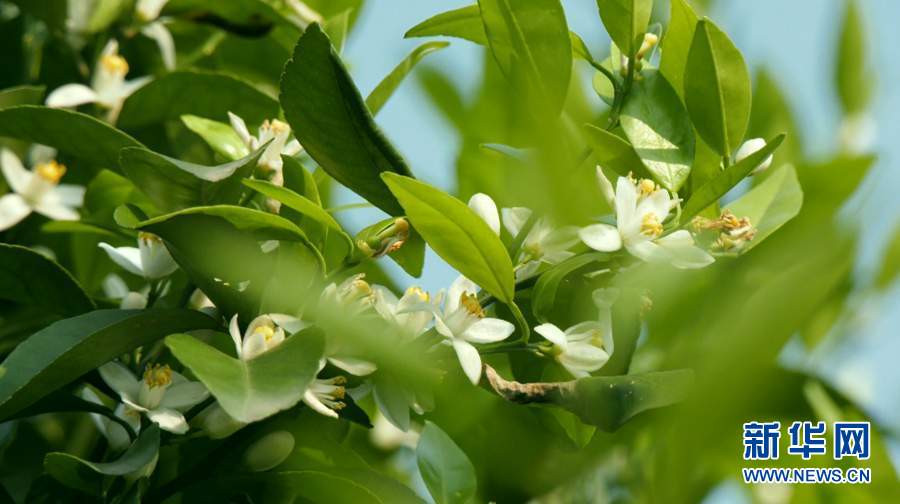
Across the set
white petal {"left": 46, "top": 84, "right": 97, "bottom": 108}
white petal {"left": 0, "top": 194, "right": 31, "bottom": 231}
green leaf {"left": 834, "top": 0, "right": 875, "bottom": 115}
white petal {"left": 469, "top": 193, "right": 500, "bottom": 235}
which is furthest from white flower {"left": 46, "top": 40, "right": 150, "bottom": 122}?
green leaf {"left": 834, "top": 0, "right": 875, "bottom": 115}

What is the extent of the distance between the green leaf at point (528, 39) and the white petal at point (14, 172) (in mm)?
534

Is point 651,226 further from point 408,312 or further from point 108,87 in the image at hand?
point 108,87

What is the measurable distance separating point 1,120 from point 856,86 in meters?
0.59

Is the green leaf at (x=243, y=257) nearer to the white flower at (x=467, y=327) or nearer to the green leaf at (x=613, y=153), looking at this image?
the white flower at (x=467, y=327)

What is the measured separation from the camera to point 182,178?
68 centimetres

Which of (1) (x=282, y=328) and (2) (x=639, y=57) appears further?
(2) (x=639, y=57)

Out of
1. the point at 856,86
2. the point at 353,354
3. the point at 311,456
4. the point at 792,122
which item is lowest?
the point at 311,456

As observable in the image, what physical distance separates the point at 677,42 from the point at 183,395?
16.2 inches

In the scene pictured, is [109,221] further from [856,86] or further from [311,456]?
[856,86]

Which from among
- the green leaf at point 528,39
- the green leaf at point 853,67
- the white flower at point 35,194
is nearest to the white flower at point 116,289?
the white flower at point 35,194

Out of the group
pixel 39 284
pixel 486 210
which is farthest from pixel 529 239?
pixel 39 284

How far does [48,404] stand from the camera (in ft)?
2.44

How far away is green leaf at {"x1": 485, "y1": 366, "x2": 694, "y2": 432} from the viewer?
1.84ft

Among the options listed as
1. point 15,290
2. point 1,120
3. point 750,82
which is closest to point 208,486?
point 15,290
